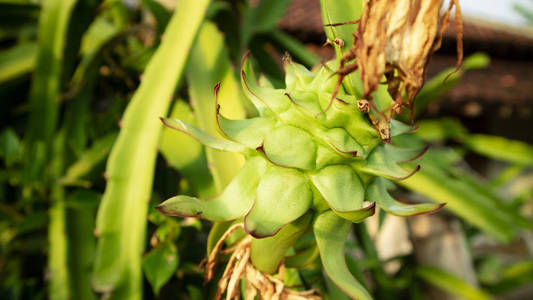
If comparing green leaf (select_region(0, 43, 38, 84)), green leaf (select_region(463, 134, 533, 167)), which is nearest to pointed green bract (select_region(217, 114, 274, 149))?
green leaf (select_region(0, 43, 38, 84))

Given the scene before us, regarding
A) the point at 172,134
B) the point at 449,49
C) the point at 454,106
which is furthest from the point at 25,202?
the point at 449,49

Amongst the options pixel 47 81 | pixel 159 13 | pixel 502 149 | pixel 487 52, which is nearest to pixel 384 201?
pixel 159 13

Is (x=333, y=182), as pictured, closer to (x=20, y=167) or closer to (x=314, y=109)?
(x=314, y=109)

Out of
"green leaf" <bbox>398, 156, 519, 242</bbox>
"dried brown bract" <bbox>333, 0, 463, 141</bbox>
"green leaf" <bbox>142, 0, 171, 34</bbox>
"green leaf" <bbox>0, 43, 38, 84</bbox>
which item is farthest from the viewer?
"green leaf" <bbox>398, 156, 519, 242</bbox>

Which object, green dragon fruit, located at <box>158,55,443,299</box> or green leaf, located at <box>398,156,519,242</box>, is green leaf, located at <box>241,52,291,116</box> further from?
green leaf, located at <box>398,156,519,242</box>

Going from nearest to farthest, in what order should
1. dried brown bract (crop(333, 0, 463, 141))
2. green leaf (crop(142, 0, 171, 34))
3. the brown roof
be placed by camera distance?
dried brown bract (crop(333, 0, 463, 141)), green leaf (crop(142, 0, 171, 34)), the brown roof

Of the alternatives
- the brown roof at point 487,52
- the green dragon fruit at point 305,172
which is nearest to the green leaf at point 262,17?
the green dragon fruit at point 305,172

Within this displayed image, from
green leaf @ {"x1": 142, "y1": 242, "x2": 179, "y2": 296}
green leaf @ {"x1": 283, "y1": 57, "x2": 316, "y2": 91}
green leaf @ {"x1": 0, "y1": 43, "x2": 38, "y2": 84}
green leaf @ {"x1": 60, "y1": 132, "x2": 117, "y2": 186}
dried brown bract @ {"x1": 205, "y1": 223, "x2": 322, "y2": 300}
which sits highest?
green leaf @ {"x1": 283, "y1": 57, "x2": 316, "y2": 91}

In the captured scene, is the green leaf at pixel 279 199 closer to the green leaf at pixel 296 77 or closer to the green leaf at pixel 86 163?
the green leaf at pixel 296 77
